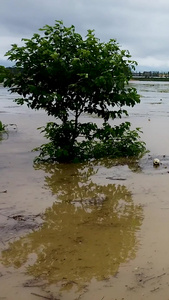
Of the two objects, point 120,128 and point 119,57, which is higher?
point 119,57

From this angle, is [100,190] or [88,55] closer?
[100,190]

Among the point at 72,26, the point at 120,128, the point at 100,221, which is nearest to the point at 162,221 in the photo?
the point at 100,221

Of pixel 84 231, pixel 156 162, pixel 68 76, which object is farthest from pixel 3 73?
pixel 84 231

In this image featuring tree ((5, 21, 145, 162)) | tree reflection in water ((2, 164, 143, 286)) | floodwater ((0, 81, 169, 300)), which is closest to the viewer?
floodwater ((0, 81, 169, 300))

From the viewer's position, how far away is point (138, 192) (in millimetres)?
5953

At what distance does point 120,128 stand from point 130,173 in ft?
5.24

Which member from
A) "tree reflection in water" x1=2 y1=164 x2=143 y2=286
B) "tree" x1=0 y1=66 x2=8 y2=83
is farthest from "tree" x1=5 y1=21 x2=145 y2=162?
"tree reflection in water" x1=2 y1=164 x2=143 y2=286

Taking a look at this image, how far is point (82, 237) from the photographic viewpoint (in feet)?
13.9

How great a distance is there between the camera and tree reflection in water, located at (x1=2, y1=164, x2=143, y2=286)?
353 centimetres

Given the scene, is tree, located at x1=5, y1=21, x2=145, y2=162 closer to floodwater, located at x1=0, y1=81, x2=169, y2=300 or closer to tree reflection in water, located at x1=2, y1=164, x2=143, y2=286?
floodwater, located at x1=0, y1=81, x2=169, y2=300

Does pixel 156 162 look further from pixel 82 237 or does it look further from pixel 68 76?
pixel 82 237

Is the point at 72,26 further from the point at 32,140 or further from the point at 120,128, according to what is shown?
the point at 32,140

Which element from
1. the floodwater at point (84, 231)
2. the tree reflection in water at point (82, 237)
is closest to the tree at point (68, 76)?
the floodwater at point (84, 231)

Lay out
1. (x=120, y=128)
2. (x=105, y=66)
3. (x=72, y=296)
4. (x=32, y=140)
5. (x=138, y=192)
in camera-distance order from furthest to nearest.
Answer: (x=32, y=140) → (x=120, y=128) → (x=105, y=66) → (x=138, y=192) → (x=72, y=296)
